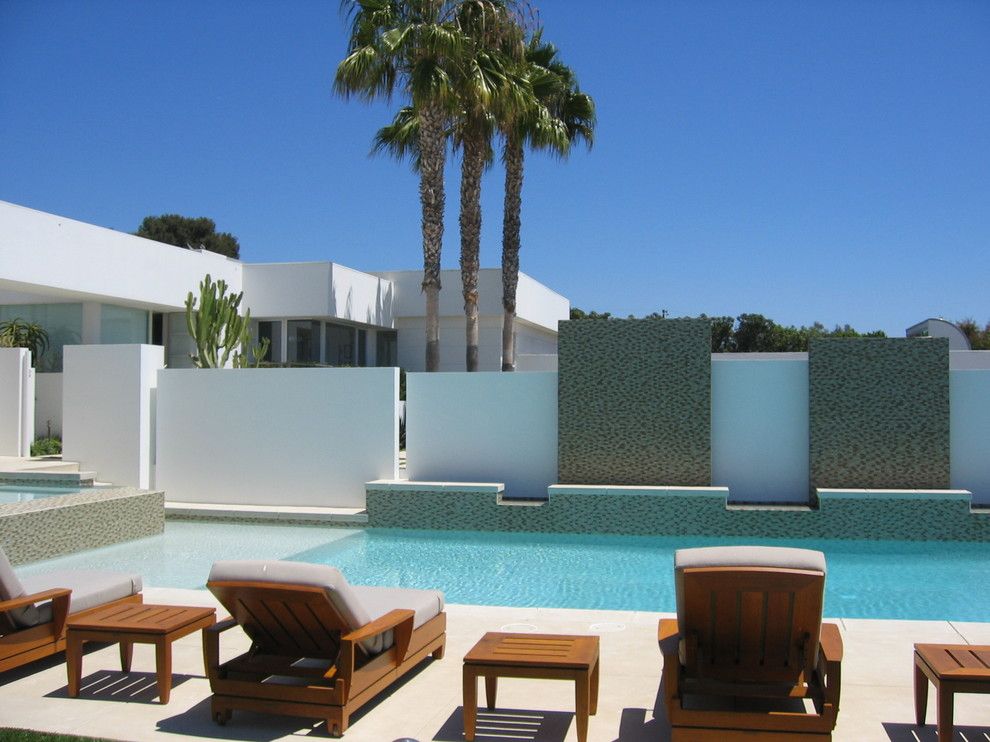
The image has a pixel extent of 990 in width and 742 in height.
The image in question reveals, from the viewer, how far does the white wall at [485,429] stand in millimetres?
14031

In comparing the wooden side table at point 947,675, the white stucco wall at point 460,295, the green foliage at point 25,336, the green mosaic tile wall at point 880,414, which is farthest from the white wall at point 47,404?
the wooden side table at point 947,675

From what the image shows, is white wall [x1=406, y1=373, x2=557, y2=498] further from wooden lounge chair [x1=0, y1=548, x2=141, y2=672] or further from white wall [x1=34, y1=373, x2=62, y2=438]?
white wall [x1=34, y1=373, x2=62, y2=438]

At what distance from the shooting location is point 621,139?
22.8 m

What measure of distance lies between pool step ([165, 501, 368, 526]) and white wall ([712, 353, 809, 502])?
18.4 ft

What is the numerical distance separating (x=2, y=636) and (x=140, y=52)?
11.0 m

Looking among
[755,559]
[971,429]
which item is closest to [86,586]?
[755,559]

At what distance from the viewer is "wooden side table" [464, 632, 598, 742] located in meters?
4.41

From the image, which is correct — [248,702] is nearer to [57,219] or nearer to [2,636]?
[2,636]

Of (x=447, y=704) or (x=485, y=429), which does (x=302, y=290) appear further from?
(x=447, y=704)

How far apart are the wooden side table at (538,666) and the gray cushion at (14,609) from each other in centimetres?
292

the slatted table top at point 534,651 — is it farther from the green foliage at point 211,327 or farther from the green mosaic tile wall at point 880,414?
the green foliage at point 211,327

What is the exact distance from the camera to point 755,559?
13.5ft

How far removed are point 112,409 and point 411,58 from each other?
878 centimetres

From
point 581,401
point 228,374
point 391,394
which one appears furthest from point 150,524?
point 581,401
